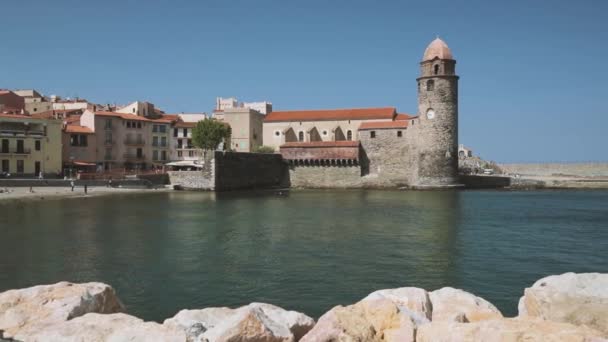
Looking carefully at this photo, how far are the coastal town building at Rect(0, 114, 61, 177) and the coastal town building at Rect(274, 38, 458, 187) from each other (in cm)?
2284

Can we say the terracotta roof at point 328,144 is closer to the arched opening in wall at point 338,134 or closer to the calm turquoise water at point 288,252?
the arched opening in wall at point 338,134

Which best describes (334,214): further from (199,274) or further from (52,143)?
(52,143)

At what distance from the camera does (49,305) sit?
6168 millimetres

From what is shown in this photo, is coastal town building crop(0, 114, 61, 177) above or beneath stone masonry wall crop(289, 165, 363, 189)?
above

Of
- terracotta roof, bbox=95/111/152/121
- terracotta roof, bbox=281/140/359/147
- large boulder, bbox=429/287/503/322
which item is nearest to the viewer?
large boulder, bbox=429/287/503/322

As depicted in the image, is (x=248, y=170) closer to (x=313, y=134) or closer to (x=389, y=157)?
(x=313, y=134)

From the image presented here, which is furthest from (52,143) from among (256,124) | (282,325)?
(282,325)

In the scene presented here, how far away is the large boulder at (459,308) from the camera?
20.2ft

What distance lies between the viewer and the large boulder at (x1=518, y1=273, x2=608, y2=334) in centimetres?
539

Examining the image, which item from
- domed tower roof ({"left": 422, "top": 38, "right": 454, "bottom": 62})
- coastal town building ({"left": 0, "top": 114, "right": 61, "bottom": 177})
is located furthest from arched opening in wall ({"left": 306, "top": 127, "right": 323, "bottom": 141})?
coastal town building ({"left": 0, "top": 114, "right": 61, "bottom": 177})

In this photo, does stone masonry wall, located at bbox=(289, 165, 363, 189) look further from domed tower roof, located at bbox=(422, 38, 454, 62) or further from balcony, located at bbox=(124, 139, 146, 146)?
balcony, located at bbox=(124, 139, 146, 146)

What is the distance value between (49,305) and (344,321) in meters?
3.83

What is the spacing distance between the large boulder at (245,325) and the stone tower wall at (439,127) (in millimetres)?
41521

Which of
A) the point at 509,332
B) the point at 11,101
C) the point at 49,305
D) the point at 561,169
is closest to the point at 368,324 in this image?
the point at 509,332
